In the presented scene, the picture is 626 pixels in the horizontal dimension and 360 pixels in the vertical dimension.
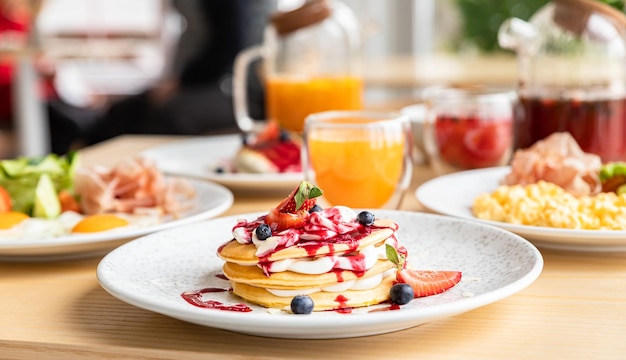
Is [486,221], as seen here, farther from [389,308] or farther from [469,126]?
[469,126]

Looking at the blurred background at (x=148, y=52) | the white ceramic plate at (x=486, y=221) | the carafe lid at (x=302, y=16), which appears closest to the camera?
the white ceramic plate at (x=486, y=221)

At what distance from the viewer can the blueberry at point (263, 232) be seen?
34.3 inches

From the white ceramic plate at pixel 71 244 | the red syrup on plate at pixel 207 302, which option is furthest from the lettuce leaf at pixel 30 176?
the red syrup on plate at pixel 207 302

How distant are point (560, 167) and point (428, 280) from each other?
52 cm

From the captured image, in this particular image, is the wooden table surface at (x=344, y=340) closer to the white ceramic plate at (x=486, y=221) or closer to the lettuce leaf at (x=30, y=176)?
the white ceramic plate at (x=486, y=221)

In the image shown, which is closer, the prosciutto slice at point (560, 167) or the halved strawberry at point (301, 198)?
the halved strawberry at point (301, 198)

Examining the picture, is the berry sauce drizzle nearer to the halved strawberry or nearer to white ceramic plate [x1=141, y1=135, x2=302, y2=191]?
the halved strawberry

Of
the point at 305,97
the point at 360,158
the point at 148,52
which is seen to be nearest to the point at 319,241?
the point at 360,158

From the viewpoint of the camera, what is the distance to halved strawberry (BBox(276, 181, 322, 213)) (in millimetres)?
890

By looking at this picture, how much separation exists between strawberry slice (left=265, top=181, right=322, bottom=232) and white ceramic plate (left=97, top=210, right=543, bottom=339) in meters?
0.09

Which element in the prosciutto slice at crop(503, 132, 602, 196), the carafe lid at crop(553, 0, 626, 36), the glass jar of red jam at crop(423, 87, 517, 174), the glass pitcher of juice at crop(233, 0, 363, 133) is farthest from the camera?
the glass pitcher of juice at crop(233, 0, 363, 133)

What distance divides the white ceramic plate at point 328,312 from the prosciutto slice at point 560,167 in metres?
0.28

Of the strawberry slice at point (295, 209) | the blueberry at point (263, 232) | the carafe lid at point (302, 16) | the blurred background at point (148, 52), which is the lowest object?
the blurred background at point (148, 52)

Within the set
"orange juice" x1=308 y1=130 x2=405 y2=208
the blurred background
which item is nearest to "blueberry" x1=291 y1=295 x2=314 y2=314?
"orange juice" x1=308 y1=130 x2=405 y2=208
